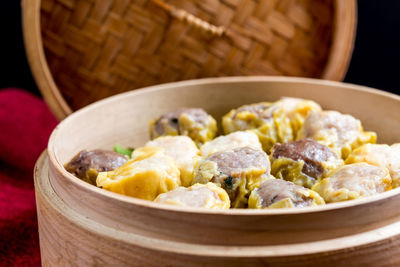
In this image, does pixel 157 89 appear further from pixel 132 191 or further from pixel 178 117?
pixel 132 191

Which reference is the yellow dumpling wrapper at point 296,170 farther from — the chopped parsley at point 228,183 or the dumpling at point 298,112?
the dumpling at point 298,112

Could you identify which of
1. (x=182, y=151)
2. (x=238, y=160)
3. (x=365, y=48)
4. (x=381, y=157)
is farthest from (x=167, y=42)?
(x=365, y=48)

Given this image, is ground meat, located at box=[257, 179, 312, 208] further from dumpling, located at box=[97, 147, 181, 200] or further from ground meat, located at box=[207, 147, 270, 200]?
dumpling, located at box=[97, 147, 181, 200]

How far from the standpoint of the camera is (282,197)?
151 cm

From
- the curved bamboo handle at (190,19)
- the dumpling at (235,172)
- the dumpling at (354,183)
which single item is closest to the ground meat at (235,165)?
the dumpling at (235,172)

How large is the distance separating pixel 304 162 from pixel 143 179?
0.61 m

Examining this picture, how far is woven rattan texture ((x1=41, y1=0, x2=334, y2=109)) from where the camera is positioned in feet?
9.11

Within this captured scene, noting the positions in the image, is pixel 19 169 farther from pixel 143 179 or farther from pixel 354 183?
pixel 354 183

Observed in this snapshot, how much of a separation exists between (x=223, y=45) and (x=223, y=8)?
8.6 inches

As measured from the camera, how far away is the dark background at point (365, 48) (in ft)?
11.5

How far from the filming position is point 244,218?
1.26 meters

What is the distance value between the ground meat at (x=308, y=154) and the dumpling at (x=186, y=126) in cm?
43

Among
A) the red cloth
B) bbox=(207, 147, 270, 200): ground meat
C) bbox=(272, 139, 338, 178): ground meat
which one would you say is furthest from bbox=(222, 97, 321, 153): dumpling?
the red cloth

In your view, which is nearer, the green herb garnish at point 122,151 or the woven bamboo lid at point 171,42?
the green herb garnish at point 122,151
